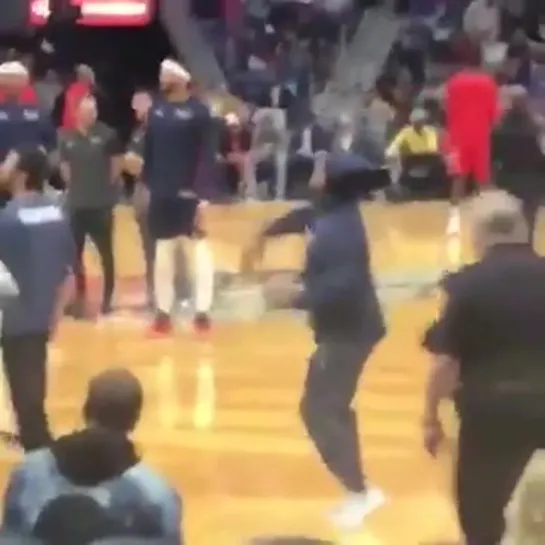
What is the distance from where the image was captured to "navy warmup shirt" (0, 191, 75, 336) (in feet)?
19.1

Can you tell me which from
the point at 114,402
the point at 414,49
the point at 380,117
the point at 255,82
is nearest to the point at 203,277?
the point at 114,402

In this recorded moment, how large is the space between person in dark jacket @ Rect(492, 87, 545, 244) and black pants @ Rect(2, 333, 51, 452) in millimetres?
4931

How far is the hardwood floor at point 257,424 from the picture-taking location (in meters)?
5.95

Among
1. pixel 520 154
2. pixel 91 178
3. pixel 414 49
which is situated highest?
pixel 91 178

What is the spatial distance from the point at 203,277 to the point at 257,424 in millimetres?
2244

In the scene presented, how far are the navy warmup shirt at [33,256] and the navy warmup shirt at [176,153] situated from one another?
3046 millimetres

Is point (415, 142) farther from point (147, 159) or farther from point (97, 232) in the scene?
point (147, 159)

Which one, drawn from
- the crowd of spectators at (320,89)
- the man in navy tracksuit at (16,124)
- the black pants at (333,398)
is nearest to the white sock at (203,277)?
the crowd of spectators at (320,89)

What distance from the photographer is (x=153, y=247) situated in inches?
368

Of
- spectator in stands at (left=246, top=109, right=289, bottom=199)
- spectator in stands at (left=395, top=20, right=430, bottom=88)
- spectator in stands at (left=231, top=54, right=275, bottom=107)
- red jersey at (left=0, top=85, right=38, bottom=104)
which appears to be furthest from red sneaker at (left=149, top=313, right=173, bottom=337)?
spectator in stands at (left=395, top=20, right=430, bottom=88)

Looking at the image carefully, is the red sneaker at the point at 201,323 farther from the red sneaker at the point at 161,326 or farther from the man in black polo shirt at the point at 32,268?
the man in black polo shirt at the point at 32,268

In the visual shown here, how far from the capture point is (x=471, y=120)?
12.4m

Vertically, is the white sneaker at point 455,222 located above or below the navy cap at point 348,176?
below

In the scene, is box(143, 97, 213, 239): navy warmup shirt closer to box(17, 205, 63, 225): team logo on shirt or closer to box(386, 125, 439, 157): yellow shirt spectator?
box(17, 205, 63, 225): team logo on shirt
